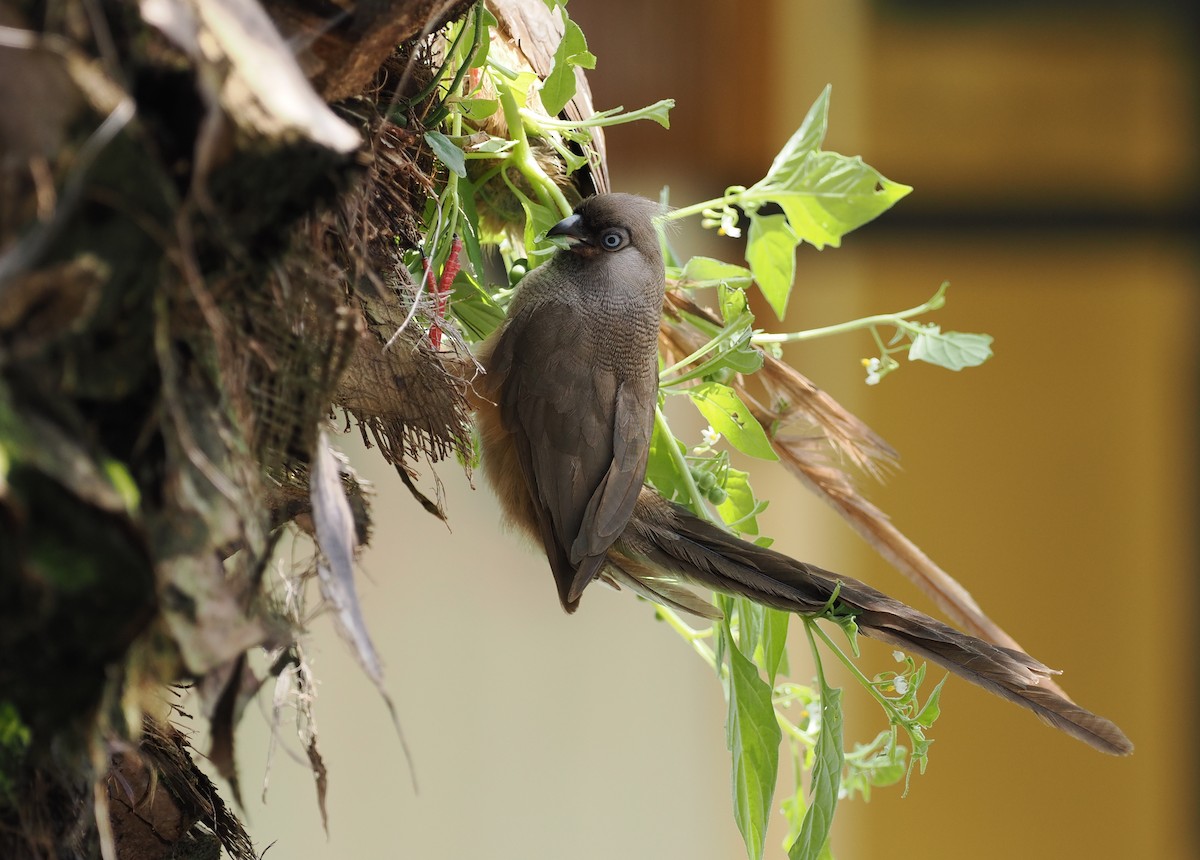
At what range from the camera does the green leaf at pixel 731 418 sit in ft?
2.72

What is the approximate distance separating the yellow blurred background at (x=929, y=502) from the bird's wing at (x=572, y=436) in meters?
1.16

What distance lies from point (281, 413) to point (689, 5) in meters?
1.89

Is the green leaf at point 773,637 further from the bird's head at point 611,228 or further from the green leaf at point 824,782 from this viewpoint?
the bird's head at point 611,228

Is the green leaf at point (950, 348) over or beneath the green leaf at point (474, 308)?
beneath

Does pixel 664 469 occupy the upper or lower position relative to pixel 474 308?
lower

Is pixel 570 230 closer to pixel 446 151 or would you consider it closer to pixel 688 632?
pixel 446 151

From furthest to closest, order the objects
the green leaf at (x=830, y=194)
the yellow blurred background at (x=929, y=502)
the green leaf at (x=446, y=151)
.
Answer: the yellow blurred background at (x=929, y=502) < the green leaf at (x=830, y=194) < the green leaf at (x=446, y=151)

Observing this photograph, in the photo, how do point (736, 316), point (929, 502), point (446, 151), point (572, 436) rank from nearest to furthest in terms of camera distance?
point (446, 151) < point (736, 316) < point (572, 436) < point (929, 502)

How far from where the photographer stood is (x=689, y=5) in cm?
220

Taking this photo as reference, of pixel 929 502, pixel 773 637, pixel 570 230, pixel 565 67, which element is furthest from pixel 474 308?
pixel 929 502

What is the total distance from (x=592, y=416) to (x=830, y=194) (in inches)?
8.8

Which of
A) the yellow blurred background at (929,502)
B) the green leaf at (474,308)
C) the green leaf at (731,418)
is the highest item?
the green leaf at (474,308)

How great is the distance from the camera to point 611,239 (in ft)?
2.89

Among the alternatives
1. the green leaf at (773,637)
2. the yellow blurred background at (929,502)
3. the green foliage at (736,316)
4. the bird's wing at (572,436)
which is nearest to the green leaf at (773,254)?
the green foliage at (736,316)
